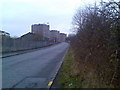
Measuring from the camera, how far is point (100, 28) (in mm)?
6773

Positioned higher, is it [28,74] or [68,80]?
[68,80]

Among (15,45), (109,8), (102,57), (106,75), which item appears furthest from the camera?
(15,45)

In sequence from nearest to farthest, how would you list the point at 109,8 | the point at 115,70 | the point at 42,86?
the point at 115,70 < the point at 109,8 < the point at 42,86

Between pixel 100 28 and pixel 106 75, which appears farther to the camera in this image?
pixel 100 28

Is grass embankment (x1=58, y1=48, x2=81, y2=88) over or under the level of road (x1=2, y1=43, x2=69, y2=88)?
over

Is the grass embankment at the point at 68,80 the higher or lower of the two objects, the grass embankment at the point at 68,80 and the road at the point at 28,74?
the higher

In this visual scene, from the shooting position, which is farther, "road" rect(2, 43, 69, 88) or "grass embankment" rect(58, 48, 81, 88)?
"road" rect(2, 43, 69, 88)

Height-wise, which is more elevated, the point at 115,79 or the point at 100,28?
the point at 100,28

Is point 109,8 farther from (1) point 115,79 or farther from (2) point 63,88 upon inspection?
(2) point 63,88

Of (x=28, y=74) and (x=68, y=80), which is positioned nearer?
(x=68, y=80)

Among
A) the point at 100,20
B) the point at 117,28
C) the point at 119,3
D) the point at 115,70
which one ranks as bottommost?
the point at 115,70

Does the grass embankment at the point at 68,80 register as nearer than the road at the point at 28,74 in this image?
Yes

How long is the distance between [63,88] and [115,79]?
2273mm

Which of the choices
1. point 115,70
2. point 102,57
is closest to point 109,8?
point 102,57
